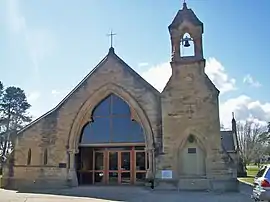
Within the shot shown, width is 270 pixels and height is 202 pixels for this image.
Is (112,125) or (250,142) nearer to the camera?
(112,125)

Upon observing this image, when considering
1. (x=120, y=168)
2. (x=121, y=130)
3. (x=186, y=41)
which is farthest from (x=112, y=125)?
(x=186, y=41)

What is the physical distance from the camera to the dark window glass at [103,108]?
21.6 metres

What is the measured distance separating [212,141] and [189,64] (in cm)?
467

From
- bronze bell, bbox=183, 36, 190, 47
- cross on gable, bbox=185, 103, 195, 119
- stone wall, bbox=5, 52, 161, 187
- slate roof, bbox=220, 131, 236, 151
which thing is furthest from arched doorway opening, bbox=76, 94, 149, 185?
slate roof, bbox=220, 131, 236, 151

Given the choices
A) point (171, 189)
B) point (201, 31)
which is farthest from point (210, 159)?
point (201, 31)

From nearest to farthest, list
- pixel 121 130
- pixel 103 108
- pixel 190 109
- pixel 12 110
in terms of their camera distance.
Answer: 1. pixel 190 109
2. pixel 121 130
3. pixel 103 108
4. pixel 12 110

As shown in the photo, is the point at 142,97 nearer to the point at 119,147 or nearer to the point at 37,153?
the point at 119,147

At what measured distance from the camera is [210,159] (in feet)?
60.4

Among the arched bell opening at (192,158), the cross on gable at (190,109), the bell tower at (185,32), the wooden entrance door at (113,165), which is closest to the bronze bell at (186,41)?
the bell tower at (185,32)

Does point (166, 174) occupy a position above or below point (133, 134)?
below

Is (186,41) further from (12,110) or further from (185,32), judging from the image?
(12,110)

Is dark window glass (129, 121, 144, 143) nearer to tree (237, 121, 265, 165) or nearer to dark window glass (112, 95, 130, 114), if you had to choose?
dark window glass (112, 95, 130, 114)

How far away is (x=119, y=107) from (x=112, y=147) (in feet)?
8.60

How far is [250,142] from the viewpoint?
5866 cm
